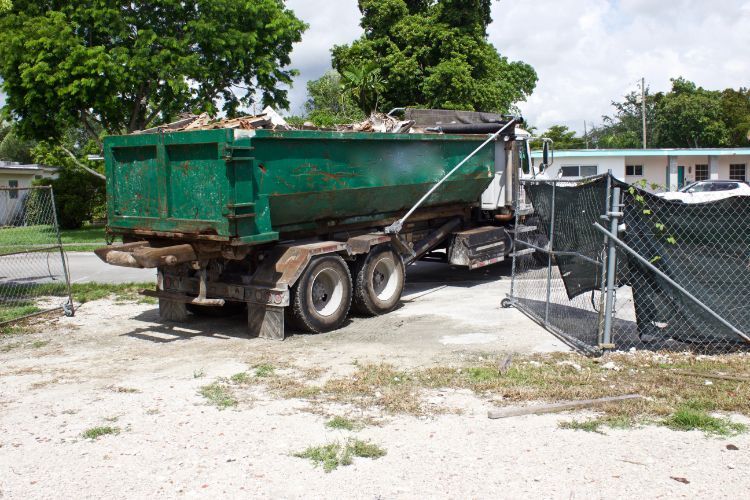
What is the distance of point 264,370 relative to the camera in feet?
23.7

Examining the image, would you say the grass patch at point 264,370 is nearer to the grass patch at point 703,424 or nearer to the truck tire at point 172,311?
the truck tire at point 172,311

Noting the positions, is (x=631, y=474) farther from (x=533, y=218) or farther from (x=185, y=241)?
(x=533, y=218)

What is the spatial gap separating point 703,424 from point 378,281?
5.53 m

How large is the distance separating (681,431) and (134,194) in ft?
21.8

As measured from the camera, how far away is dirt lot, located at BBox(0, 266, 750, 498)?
4.54m

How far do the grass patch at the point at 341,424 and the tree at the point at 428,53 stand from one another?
79.2 feet

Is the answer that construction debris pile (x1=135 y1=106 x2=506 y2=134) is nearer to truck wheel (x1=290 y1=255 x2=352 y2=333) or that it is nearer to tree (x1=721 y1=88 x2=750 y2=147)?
truck wheel (x1=290 y1=255 x2=352 y2=333)

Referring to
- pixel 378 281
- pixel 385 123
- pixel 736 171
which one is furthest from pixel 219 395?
pixel 736 171

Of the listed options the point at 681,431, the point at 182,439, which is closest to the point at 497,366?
the point at 681,431

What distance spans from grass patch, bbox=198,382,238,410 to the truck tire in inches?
129

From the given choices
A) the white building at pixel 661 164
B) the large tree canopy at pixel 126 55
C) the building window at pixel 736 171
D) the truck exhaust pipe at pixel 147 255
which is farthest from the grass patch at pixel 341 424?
the building window at pixel 736 171

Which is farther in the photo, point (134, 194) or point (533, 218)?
point (533, 218)

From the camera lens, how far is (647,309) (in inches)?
293

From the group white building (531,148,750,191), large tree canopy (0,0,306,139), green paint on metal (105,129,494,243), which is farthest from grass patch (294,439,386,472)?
white building (531,148,750,191)
